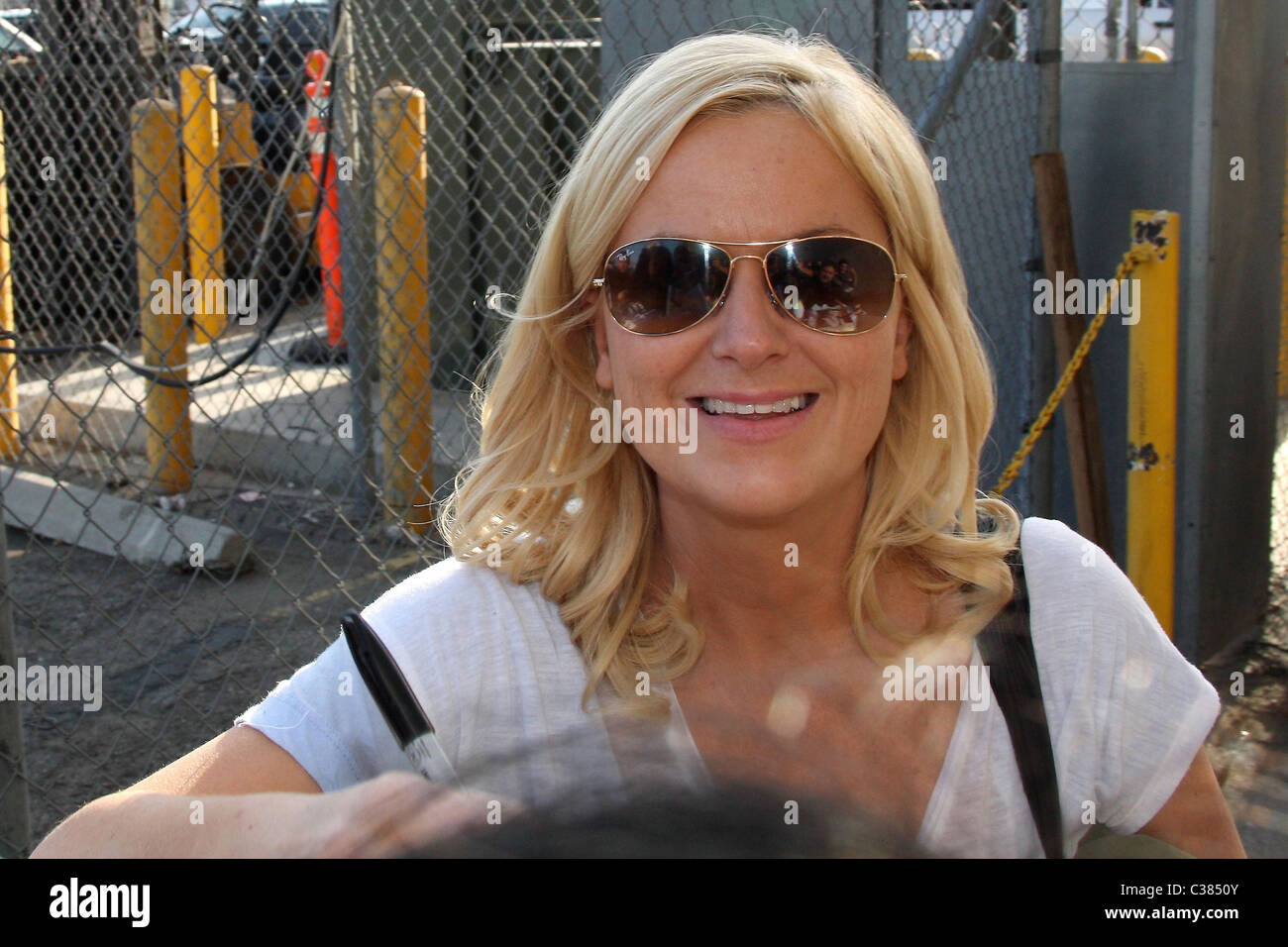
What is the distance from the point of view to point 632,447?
5.71ft

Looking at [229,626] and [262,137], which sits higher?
[262,137]

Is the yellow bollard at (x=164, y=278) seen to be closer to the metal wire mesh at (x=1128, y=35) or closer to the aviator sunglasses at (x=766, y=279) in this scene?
the metal wire mesh at (x=1128, y=35)

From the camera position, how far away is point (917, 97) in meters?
4.56

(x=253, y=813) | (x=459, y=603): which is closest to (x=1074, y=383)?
(x=459, y=603)

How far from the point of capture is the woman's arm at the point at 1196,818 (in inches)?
58.8

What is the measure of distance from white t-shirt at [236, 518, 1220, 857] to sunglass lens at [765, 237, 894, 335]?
426 millimetres

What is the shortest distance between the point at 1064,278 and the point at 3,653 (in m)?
3.29

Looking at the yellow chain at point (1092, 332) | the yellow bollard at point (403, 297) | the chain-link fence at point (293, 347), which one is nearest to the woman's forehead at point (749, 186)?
the chain-link fence at point (293, 347)

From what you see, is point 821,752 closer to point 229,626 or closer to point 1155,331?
point 1155,331

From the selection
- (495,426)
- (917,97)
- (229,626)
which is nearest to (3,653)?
(495,426)

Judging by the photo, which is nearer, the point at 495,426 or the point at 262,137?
the point at 495,426

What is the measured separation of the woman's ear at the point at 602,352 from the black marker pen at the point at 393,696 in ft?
1.56

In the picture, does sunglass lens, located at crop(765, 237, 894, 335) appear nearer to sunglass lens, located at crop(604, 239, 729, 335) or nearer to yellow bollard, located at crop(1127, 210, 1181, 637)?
sunglass lens, located at crop(604, 239, 729, 335)

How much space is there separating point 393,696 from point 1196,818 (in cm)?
98
